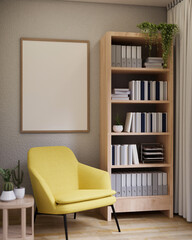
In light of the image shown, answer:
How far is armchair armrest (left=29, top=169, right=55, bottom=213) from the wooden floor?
1.00ft

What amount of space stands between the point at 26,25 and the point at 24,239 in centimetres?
251

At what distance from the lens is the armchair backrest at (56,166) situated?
3.61 metres

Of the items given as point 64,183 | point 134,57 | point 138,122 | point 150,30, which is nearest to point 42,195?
point 64,183

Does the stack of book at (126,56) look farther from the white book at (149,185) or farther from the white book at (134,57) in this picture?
the white book at (149,185)

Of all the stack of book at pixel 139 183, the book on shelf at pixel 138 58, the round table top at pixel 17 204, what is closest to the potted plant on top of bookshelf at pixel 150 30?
the book on shelf at pixel 138 58

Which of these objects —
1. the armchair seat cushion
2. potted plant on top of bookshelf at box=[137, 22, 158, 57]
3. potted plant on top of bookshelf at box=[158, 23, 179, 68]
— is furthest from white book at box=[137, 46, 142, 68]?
the armchair seat cushion

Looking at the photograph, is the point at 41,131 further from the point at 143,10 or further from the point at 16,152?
the point at 143,10

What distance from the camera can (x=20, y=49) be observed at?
3994mm

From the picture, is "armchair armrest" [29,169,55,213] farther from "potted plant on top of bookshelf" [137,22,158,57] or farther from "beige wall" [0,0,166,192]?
"potted plant on top of bookshelf" [137,22,158,57]

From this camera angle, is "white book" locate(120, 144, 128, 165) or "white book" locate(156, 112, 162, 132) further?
"white book" locate(156, 112, 162, 132)

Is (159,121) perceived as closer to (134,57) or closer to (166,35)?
(134,57)

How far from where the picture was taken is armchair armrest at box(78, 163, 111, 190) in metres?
3.53

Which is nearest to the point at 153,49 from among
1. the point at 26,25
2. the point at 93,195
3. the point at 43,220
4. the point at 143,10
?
A: the point at 143,10

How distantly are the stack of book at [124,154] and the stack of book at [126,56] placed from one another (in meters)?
0.99
